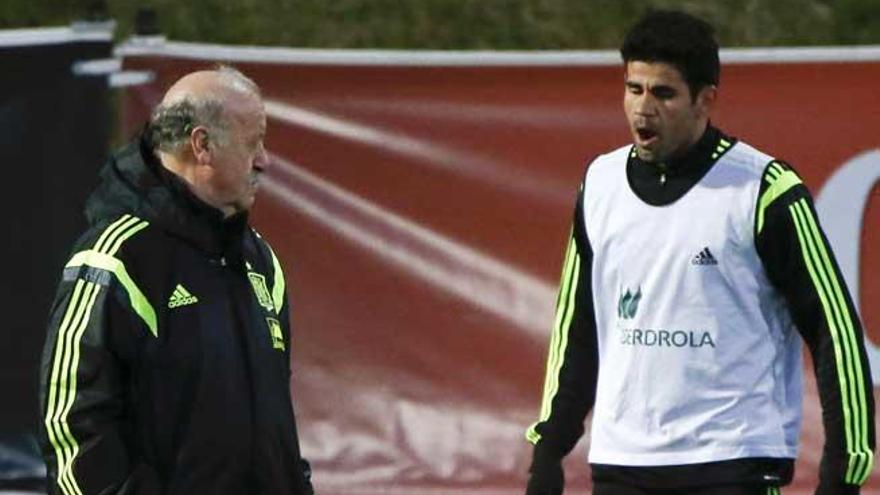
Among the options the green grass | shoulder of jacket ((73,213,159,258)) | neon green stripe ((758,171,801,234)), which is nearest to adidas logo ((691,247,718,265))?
neon green stripe ((758,171,801,234))

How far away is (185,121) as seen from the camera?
15.8 feet

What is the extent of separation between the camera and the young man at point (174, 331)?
461 centimetres

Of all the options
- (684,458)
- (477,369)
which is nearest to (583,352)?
(684,458)

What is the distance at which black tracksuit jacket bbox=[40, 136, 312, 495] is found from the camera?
461 cm

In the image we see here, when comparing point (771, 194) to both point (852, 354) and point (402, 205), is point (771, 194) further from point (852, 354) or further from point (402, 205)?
point (402, 205)

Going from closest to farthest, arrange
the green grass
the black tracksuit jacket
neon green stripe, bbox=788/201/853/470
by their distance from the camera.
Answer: the black tracksuit jacket → neon green stripe, bbox=788/201/853/470 → the green grass

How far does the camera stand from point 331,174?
7969 millimetres

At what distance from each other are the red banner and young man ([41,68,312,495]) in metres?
3.05

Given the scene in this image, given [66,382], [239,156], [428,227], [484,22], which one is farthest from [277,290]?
[484,22]

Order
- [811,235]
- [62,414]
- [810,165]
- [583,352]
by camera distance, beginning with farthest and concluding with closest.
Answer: [810,165]
[583,352]
[811,235]
[62,414]

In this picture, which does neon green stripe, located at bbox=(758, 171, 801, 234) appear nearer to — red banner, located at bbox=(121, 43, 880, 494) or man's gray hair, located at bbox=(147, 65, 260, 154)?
man's gray hair, located at bbox=(147, 65, 260, 154)

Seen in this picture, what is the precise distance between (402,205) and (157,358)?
3359mm

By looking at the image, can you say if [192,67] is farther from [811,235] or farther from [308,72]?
[811,235]

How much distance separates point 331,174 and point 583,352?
7.95 feet
